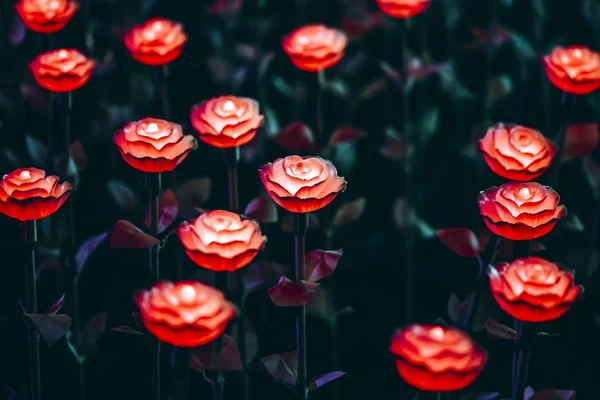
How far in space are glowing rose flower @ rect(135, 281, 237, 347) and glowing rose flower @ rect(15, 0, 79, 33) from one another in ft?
1.59

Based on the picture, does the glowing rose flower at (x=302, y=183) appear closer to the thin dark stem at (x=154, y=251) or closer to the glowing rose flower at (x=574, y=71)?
the thin dark stem at (x=154, y=251)

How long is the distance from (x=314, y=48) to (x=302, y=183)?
0.88 feet

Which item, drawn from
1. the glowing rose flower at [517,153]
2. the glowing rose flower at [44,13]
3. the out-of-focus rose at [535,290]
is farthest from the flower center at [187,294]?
the glowing rose flower at [44,13]

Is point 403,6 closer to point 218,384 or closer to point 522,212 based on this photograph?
point 522,212

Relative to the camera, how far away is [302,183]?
720mm

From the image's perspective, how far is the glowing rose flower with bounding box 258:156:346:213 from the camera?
28.3 inches

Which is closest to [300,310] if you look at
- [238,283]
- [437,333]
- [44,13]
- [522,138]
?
[238,283]

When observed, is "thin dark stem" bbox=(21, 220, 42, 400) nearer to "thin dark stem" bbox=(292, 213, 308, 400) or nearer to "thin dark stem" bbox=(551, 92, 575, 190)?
"thin dark stem" bbox=(292, 213, 308, 400)

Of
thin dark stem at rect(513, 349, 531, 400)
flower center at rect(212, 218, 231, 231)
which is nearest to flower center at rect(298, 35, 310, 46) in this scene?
flower center at rect(212, 218, 231, 231)

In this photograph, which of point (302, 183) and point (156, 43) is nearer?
point (302, 183)

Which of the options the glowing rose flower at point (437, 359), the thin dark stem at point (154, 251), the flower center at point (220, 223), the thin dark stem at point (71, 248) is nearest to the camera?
the glowing rose flower at point (437, 359)

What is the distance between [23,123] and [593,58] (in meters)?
0.75

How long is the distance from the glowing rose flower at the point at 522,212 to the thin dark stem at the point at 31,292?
17.4 inches

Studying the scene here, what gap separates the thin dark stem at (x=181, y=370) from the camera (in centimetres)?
68
